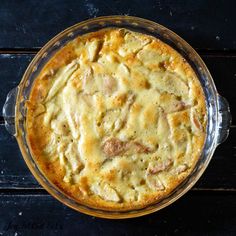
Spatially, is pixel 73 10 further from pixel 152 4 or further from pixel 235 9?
pixel 235 9

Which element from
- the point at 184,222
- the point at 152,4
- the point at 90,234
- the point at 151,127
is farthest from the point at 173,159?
the point at 152,4

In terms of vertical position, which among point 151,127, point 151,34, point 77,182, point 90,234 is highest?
point 151,34

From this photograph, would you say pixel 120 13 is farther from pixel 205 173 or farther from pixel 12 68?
pixel 205 173

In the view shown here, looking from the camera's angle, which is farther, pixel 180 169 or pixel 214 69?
pixel 214 69

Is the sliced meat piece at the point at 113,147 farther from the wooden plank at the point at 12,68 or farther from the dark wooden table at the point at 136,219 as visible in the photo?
the wooden plank at the point at 12,68

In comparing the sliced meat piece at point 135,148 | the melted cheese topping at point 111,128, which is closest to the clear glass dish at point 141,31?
the melted cheese topping at point 111,128

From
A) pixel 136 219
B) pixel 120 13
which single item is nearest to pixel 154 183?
pixel 136 219
